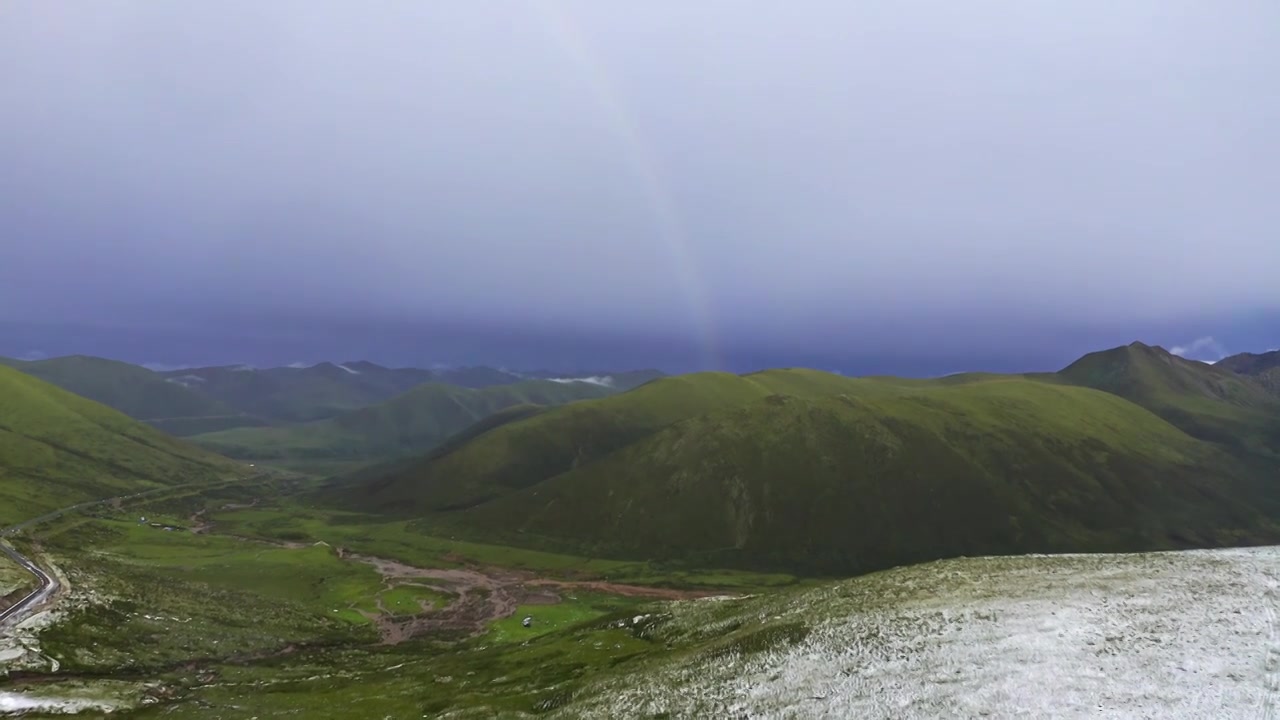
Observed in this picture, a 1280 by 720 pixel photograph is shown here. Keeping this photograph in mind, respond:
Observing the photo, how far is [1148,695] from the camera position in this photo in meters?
41.7

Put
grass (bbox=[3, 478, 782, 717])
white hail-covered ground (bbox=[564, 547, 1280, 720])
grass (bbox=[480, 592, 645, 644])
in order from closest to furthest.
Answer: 1. white hail-covered ground (bbox=[564, 547, 1280, 720])
2. grass (bbox=[3, 478, 782, 717])
3. grass (bbox=[480, 592, 645, 644])

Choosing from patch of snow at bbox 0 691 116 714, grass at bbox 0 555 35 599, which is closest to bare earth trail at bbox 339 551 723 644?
patch of snow at bbox 0 691 116 714

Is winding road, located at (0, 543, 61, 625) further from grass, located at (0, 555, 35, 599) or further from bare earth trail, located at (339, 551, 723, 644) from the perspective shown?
bare earth trail, located at (339, 551, 723, 644)

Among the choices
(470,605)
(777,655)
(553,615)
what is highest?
(777,655)

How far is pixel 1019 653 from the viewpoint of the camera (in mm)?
48562

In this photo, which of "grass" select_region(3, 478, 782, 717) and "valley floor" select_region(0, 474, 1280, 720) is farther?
"grass" select_region(3, 478, 782, 717)

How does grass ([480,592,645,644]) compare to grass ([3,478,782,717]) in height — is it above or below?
below

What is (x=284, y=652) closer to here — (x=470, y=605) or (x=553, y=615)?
(x=553, y=615)

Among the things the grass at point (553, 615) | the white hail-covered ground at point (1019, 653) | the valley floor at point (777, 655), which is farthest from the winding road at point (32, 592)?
the white hail-covered ground at point (1019, 653)

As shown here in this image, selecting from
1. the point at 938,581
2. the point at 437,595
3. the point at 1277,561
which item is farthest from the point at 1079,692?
the point at 437,595

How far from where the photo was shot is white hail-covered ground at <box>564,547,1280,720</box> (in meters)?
42.9

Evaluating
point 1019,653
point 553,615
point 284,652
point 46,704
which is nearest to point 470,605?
point 553,615

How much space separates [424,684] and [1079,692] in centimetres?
7423

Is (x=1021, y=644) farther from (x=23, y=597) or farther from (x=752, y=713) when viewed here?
(x=23, y=597)
